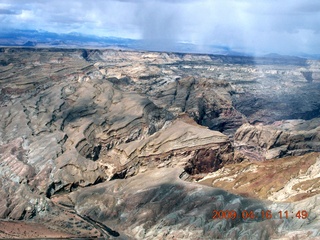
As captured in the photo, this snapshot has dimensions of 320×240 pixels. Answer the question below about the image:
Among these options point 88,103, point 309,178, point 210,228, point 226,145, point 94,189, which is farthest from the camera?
point 88,103

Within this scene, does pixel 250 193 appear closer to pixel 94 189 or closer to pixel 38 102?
pixel 94 189

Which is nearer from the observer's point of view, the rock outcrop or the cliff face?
the cliff face

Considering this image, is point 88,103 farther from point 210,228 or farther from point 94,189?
point 210,228

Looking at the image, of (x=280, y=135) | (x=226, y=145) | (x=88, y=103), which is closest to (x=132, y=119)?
(x=88, y=103)

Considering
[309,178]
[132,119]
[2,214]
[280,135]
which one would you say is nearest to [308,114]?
[280,135]

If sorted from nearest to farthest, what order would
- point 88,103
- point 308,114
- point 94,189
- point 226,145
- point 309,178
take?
point 309,178
point 94,189
point 226,145
point 88,103
point 308,114

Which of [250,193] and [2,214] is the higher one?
[250,193]

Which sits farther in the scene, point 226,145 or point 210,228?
point 226,145

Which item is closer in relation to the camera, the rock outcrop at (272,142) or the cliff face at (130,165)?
the cliff face at (130,165)

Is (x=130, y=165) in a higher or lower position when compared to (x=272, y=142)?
lower

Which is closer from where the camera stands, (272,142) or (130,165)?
(130,165)
